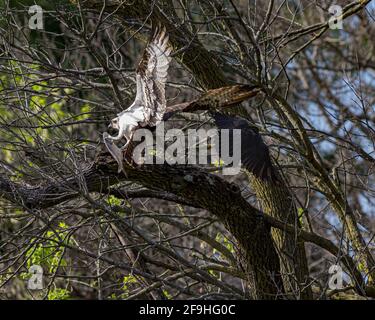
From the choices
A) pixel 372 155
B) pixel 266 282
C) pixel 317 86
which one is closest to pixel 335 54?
pixel 317 86

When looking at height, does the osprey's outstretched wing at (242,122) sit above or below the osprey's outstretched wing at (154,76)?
below

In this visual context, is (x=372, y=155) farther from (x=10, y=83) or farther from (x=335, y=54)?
(x=335, y=54)

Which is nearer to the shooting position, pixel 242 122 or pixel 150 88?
pixel 150 88

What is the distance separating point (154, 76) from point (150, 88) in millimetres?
87

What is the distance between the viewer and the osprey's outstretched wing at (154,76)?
5.38 m

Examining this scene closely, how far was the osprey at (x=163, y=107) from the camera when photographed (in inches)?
210

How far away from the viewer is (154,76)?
542 cm

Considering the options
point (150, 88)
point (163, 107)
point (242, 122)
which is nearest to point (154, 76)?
point (150, 88)

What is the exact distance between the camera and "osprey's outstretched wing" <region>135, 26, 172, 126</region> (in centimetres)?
538

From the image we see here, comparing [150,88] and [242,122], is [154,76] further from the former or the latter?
[242,122]
